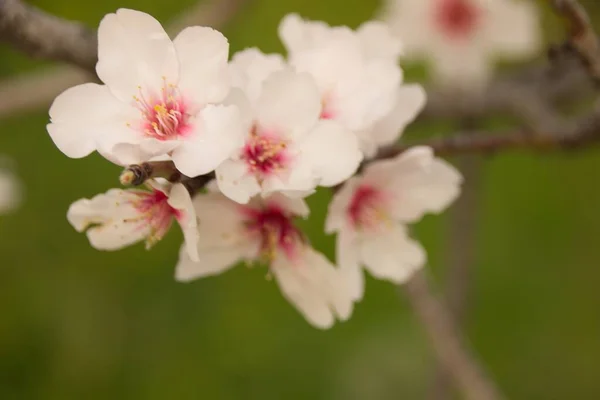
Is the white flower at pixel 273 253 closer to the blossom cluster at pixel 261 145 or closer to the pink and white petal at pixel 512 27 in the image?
the blossom cluster at pixel 261 145

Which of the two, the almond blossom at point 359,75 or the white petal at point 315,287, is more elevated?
the almond blossom at point 359,75

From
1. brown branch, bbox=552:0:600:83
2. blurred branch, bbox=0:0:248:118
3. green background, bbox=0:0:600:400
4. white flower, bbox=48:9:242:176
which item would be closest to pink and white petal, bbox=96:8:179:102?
white flower, bbox=48:9:242:176

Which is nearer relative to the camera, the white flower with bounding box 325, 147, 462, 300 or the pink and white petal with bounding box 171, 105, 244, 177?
the pink and white petal with bounding box 171, 105, 244, 177

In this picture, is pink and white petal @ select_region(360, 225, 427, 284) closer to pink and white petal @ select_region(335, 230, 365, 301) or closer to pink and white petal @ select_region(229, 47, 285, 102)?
pink and white petal @ select_region(335, 230, 365, 301)

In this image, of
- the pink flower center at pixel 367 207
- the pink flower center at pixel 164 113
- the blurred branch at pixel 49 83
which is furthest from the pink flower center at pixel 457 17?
the pink flower center at pixel 164 113

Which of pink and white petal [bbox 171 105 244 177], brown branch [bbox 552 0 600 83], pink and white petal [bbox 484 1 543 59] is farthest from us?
pink and white petal [bbox 484 1 543 59]

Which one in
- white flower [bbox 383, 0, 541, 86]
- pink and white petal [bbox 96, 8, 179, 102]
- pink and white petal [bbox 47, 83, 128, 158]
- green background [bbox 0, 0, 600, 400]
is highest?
pink and white petal [bbox 96, 8, 179, 102]

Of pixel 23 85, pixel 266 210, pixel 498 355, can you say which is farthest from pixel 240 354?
pixel 266 210
